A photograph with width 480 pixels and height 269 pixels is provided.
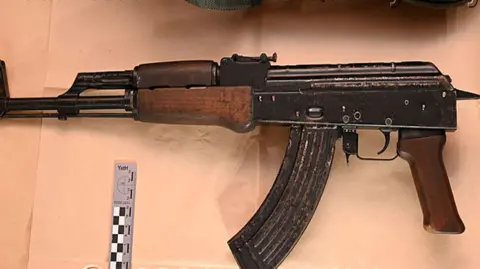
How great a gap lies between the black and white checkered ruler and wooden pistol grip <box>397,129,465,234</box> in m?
0.70

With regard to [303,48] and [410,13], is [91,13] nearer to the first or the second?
[303,48]

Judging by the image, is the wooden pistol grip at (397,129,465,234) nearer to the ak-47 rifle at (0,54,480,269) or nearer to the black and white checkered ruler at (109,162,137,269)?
the ak-47 rifle at (0,54,480,269)

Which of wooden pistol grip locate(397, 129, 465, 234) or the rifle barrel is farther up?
the rifle barrel

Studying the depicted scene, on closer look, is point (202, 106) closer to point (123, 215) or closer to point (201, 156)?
point (201, 156)

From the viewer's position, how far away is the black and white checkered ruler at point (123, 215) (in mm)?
1545

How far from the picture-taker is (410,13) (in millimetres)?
1543

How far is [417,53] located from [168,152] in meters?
0.69

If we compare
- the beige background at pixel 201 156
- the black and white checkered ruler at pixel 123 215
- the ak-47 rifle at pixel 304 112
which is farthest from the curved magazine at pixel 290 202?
the black and white checkered ruler at pixel 123 215

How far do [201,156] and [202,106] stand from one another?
8.5 inches

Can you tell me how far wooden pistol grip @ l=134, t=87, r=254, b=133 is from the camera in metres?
1.37

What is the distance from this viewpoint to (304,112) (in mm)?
1355

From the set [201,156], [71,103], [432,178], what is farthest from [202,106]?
[432,178]

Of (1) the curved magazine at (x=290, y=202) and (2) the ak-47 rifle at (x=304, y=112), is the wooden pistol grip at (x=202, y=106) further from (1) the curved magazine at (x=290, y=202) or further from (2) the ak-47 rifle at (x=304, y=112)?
(1) the curved magazine at (x=290, y=202)

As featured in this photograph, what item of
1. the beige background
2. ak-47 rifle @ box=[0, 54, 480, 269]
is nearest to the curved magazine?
ak-47 rifle @ box=[0, 54, 480, 269]
